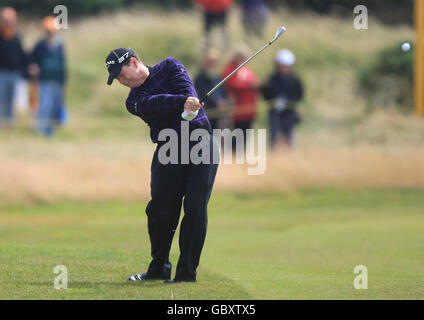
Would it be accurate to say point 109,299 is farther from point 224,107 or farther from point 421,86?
point 421,86

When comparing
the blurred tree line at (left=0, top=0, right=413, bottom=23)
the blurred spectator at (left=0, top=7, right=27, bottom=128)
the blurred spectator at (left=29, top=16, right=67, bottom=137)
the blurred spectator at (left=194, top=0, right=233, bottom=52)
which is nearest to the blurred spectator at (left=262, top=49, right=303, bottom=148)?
the blurred spectator at (left=29, top=16, right=67, bottom=137)

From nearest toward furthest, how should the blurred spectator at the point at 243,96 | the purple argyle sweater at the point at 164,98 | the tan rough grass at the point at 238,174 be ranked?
1. the purple argyle sweater at the point at 164,98
2. the tan rough grass at the point at 238,174
3. the blurred spectator at the point at 243,96

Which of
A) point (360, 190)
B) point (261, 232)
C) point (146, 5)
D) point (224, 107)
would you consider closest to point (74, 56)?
point (146, 5)

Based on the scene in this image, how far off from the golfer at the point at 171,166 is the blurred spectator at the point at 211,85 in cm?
921

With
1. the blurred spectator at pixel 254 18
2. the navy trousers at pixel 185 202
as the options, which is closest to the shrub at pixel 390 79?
the blurred spectator at pixel 254 18

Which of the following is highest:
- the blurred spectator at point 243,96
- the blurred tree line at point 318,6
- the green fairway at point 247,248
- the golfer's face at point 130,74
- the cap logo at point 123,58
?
the blurred tree line at point 318,6

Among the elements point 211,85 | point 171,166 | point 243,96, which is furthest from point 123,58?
point 243,96

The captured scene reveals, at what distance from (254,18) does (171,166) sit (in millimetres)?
21336

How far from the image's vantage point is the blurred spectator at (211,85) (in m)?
18.1

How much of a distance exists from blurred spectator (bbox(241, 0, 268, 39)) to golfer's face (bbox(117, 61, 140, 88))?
21.0 metres

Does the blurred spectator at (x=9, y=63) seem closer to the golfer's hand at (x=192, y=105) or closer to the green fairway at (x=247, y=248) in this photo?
the green fairway at (x=247, y=248)

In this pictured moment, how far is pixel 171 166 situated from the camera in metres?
8.32

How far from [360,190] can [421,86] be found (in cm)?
543

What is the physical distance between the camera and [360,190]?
60.4ft
